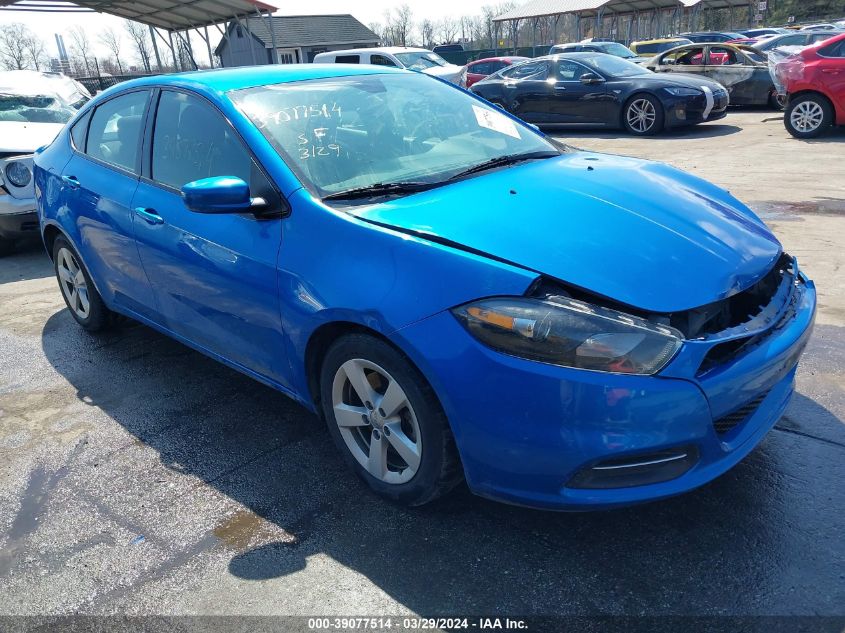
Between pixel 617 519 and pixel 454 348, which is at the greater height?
pixel 454 348

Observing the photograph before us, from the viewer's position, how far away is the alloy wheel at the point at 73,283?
446 centimetres

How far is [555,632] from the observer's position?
6.67 feet

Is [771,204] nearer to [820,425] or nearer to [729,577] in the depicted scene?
[820,425]

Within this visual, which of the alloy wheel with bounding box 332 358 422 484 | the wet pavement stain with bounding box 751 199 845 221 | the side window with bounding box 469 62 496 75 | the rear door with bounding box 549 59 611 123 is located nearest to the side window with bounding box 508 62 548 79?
the rear door with bounding box 549 59 611 123

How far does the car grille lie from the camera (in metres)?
2.18

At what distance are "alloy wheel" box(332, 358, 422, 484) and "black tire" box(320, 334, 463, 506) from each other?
1.1 inches

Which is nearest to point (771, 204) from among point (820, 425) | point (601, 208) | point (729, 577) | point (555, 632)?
point (820, 425)

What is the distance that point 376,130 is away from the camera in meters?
3.15

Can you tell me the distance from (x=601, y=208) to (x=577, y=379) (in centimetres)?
85

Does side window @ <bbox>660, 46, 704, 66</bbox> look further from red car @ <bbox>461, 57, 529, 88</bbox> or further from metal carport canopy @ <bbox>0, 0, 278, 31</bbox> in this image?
metal carport canopy @ <bbox>0, 0, 278, 31</bbox>

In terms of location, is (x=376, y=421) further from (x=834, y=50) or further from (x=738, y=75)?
(x=738, y=75)

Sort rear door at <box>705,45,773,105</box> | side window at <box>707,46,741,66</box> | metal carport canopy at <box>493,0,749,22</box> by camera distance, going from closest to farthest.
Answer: rear door at <box>705,45,773,105</box>, side window at <box>707,46,741,66</box>, metal carport canopy at <box>493,0,749,22</box>

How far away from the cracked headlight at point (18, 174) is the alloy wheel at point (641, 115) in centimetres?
959

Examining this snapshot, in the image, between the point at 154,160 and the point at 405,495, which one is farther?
the point at 154,160
